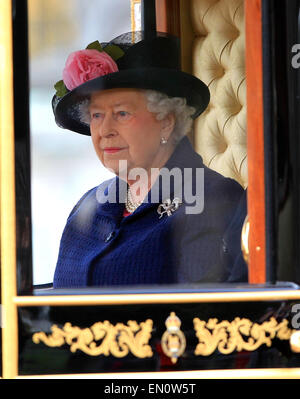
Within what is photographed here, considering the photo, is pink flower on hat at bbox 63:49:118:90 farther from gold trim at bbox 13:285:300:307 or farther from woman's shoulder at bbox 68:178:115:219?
gold trim at bbox 13:285:300:307

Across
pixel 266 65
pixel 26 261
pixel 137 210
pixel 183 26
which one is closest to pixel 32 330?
pixel 26 261

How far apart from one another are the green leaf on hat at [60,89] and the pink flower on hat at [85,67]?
11 mm

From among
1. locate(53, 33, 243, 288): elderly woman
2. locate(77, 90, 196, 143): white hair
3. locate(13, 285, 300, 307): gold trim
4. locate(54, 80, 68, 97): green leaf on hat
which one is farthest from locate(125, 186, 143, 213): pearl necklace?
locate(13, 285, 300, 307): gold trim

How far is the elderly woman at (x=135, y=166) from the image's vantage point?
1.85 metres

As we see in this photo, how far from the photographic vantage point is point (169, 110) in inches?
79.7

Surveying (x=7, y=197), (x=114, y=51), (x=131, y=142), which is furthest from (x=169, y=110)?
(x=7, y=197)

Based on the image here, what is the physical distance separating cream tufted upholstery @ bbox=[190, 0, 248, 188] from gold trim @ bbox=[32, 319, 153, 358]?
0.52 meters

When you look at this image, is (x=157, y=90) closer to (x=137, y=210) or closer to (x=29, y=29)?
(x=137, y=210)

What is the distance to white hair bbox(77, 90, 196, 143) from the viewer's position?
2.00 m

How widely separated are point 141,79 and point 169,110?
11 cm

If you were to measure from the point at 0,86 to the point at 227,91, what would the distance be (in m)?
0.72

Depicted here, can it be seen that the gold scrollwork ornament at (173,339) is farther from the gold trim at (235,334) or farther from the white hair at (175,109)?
the white hair at (175,109)

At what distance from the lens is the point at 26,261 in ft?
5.10

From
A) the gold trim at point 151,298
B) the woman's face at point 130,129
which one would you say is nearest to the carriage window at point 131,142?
the woman's face at point 130,129
